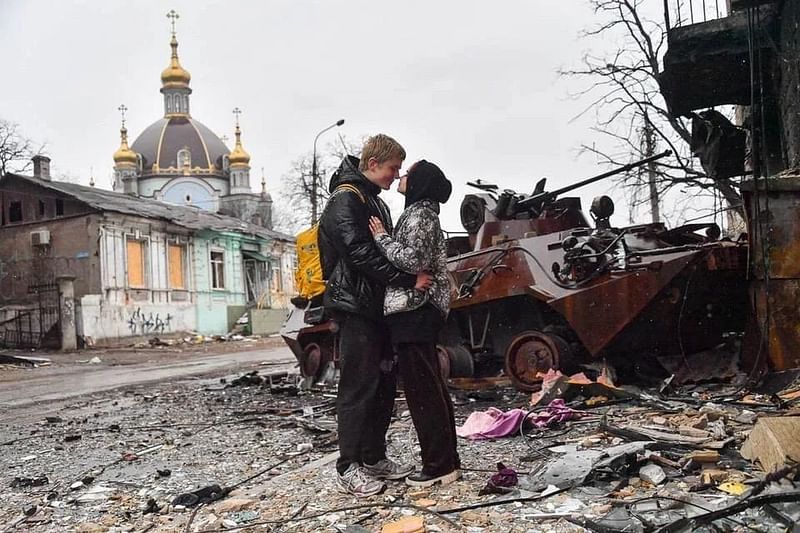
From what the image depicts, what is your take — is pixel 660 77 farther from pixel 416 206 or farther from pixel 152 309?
pixel 152 309

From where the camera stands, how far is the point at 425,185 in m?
4.22

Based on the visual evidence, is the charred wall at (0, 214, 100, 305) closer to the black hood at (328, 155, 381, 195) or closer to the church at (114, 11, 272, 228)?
the black hood at (328, 155, 381, 195)

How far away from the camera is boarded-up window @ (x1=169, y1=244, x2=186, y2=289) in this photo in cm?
2983

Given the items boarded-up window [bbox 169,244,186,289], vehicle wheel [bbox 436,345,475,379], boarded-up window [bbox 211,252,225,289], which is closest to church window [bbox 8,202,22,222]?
boarded-up window [bbox 169,244,186,289]

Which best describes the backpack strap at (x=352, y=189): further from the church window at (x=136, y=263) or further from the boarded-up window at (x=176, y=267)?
the boarded-up window at (x=176, y=267)

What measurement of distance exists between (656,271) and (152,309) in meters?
23.8

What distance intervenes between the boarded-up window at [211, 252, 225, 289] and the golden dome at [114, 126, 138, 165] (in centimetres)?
2802

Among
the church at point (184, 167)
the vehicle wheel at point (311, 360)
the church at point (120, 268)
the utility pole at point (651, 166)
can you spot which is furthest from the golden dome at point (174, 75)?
the vehicle wheel at point (311, 360)

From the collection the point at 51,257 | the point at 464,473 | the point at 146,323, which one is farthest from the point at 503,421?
the point at 51,257

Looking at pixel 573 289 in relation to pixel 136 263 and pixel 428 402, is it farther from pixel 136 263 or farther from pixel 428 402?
pixel 136 263

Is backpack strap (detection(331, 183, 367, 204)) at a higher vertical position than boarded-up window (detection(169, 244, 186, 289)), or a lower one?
lower

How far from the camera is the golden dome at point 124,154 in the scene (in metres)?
57.5

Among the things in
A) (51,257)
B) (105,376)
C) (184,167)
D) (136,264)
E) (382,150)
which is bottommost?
(105,376)

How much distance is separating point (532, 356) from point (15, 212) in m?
25.4
